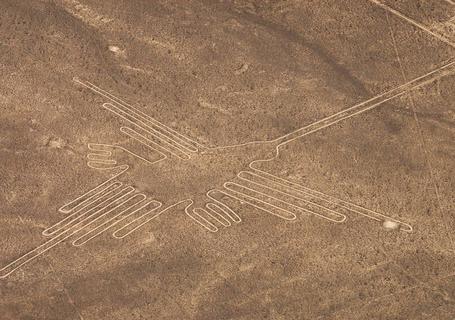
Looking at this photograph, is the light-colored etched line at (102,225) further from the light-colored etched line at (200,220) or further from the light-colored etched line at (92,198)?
the light-colored etched line at (200,220)

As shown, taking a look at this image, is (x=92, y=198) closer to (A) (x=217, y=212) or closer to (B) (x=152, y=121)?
(B) (x=152, y=121)

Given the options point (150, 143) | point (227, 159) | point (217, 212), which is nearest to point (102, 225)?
point (150, 143)

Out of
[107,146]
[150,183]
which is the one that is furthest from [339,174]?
[107,146]

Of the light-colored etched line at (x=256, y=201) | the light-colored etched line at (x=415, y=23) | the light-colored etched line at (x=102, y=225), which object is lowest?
the light-colored etched line at (x=102, y=225)

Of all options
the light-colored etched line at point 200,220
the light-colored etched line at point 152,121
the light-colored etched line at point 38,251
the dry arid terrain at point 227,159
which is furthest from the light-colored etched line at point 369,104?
the light-colored etched line at point 38,251

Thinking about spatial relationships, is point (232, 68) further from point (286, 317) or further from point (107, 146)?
point (286, 317)
